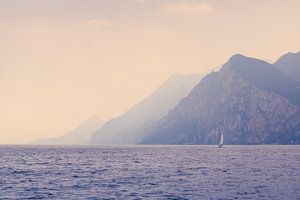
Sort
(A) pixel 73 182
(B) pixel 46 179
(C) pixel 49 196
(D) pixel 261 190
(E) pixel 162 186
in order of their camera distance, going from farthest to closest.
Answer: (B) pixel 46 179, (A) pixel 73 182, (E) pixel 162 186, (D) pixel 261 190, (C) pixel 49 196

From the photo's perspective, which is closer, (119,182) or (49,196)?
(49,196)

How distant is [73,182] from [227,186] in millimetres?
25466

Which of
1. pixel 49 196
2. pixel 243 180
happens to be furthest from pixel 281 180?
pixel 49 196

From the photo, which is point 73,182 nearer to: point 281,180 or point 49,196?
point 49,196

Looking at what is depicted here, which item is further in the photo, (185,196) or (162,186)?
(162,186)

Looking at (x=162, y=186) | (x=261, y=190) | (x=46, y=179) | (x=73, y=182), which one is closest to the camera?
(x=261, y=190)

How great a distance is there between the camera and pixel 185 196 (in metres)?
57.8

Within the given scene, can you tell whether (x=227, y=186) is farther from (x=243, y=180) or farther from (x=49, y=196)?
(x=49, y=196)

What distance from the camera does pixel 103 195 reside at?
58.0m

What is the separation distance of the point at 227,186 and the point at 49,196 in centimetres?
2747

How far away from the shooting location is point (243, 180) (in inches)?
3056

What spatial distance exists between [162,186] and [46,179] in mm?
24078

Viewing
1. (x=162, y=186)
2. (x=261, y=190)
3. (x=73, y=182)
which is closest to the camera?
(x=261, y=190)

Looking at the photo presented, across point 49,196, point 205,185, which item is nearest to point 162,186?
point 205,185
